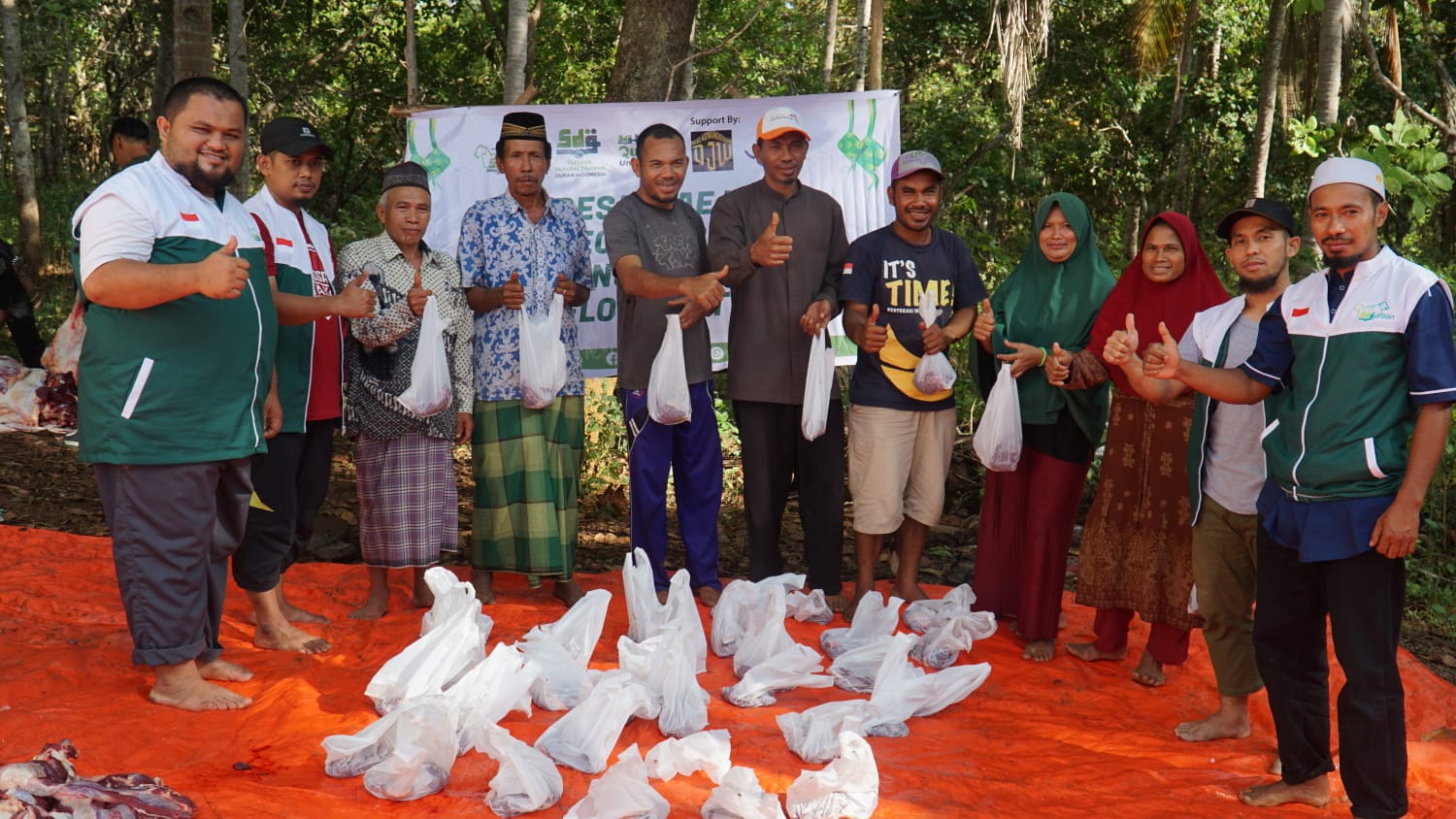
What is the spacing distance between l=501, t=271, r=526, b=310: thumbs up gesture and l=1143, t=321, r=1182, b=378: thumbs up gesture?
8.02 ft

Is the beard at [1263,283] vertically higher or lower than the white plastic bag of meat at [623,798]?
higher

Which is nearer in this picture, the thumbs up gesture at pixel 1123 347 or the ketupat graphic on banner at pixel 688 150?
the thumbs up gesture at pixel 1123 347

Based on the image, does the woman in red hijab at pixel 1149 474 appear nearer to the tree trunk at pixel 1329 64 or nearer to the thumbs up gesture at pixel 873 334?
the thumbs up gesture at pixel 873 334

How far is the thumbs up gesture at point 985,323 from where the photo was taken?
4531mm

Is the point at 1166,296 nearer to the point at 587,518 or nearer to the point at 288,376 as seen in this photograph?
the point at 288,376

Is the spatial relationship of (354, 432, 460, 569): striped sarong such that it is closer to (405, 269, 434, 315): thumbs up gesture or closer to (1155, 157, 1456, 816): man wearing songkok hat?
(405, 269, 434, 315): thumbs up gesture

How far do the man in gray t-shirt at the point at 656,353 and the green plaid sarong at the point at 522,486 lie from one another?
30 cm

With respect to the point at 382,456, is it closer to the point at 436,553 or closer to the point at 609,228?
the point at 436,553

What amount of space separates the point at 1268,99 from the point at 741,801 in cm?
1062

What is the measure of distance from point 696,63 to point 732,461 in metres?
9.51

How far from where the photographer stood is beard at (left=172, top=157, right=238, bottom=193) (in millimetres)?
3463

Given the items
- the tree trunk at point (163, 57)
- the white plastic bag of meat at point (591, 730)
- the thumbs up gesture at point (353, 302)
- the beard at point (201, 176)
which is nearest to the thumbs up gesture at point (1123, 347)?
the white plastic bag of meat at point (591, 730)

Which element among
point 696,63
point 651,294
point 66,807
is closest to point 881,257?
point 651,294

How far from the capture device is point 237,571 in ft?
13.9
